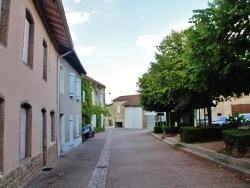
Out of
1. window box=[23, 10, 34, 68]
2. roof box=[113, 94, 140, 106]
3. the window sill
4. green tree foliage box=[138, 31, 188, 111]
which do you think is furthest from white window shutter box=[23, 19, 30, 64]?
roof box=[113, 94, 140, 106]

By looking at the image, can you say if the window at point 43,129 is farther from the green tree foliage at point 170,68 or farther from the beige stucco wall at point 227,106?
the beige stucco wall at point 227,106

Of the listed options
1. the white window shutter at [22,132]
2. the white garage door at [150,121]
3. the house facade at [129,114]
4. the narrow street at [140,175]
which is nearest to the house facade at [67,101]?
the narrow street at [140,175]

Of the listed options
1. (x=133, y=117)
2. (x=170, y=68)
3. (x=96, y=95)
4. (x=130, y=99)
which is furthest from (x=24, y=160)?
(x=130, y=99)

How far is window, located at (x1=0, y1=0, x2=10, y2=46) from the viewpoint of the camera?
22.3 feet

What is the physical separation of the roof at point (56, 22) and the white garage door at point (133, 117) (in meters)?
47.8

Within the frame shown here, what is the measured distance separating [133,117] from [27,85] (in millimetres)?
55327

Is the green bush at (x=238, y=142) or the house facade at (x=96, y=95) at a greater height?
the house facade at (x=96, y=95)

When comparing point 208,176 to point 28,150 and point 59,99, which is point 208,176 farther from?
point 59,99

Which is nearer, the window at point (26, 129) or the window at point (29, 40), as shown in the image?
the window at point (26, 129)

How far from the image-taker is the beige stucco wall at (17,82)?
6.87m

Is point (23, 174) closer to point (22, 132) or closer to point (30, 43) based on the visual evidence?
point (22, 132)

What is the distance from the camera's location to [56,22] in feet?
38.9

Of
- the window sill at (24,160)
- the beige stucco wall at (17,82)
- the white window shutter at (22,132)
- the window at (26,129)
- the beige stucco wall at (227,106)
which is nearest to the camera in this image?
the beige stucco wall at (17,82)

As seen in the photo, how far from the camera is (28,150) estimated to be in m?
9.27
